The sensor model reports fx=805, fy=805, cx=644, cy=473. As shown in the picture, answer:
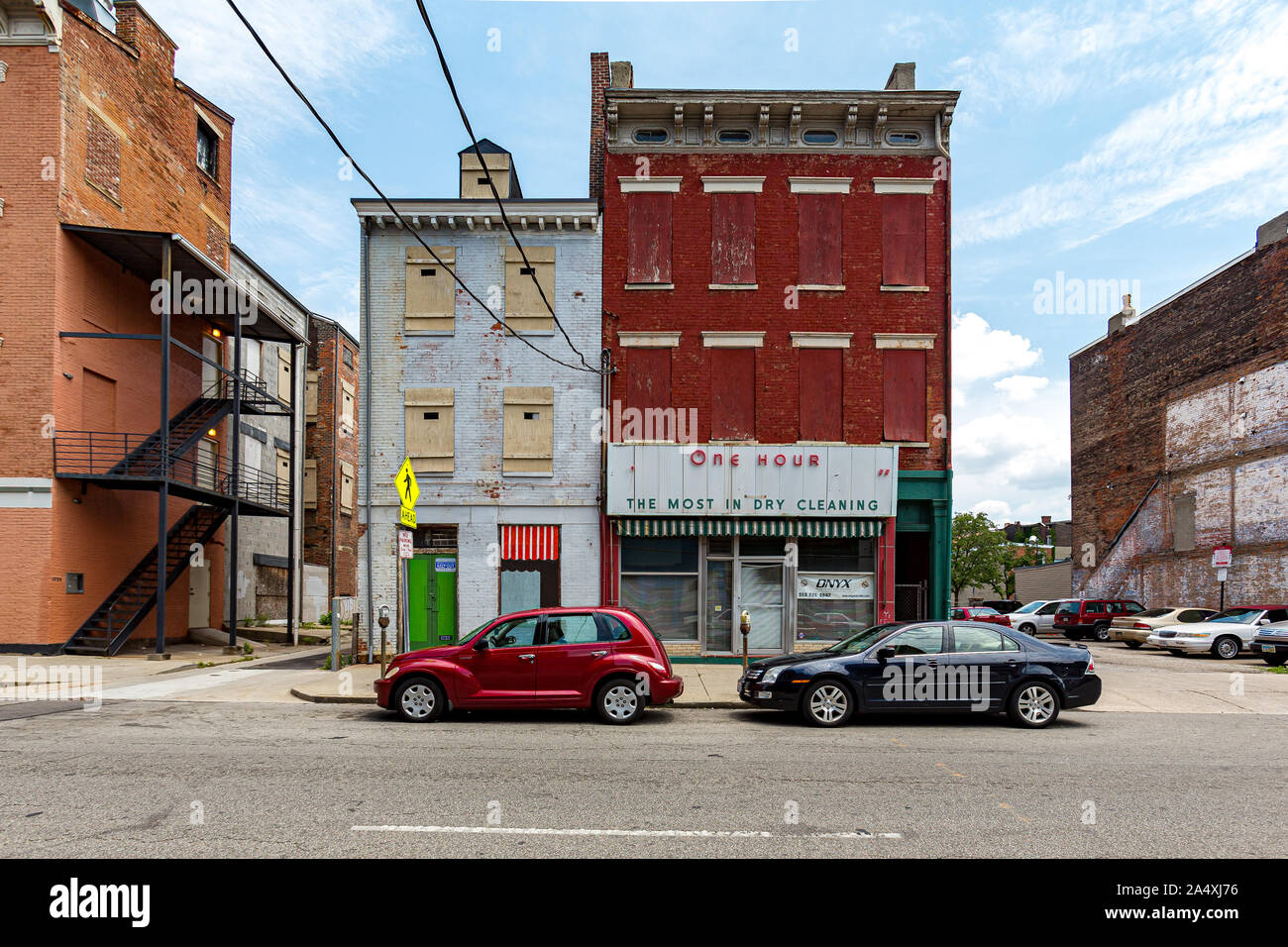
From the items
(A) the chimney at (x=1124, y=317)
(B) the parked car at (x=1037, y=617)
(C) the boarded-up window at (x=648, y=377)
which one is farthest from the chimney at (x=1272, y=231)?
(C) the boarded-up window at (x=648, y=377)

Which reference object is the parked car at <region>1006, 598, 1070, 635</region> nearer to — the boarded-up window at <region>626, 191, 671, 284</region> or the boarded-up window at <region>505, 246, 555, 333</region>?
the boarded-up window at <region>626, 191, 671, 284</region>

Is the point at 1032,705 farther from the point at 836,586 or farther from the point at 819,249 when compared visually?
the point at 819,249

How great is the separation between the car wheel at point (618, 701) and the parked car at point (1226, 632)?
20.2 metres

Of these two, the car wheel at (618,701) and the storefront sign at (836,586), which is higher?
the storefront sign at (836,586)

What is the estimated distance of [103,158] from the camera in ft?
68.7

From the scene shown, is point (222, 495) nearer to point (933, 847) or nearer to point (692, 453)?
point (692, 453)

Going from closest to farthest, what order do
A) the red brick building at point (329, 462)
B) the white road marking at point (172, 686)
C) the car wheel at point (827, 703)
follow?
the car wheel at point (827, 703)
the white road marking at point (172, 686)
the red brick building at point (329, 462)

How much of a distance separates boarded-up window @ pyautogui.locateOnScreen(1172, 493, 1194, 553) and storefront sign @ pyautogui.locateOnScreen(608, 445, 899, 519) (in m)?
22.5

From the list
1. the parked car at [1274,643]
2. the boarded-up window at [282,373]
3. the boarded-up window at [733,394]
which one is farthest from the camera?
the boarded-up window at [282,373]

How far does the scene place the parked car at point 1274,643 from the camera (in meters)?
20.4

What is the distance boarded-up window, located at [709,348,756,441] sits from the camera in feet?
59.1

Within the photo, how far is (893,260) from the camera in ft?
59.9

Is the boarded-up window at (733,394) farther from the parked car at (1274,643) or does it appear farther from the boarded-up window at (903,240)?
the parked car at (1274,643)

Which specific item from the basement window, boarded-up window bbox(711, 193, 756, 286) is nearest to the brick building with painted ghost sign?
the basement window
